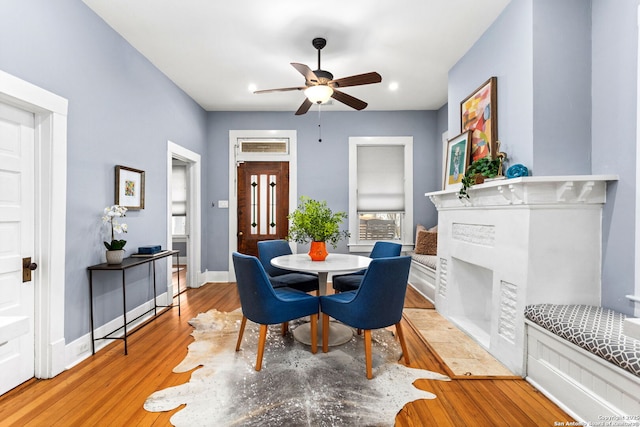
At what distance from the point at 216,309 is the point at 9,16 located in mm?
3118

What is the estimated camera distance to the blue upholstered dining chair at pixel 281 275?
10.5 ft

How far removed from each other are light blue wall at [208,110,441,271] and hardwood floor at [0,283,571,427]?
291 cm

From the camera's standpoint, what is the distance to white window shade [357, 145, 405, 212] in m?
5.38

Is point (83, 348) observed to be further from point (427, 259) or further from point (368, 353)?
point (427, 259)

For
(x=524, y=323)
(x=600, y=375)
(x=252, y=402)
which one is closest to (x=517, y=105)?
(x=524, y=323)

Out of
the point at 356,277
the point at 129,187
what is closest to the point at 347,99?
the point at 356,277

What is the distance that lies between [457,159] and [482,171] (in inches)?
27.4

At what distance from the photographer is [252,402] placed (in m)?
1.93

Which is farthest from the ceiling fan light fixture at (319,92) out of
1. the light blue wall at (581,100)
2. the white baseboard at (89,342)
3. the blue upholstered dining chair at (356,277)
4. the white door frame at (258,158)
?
the white baseboard at (89,342)

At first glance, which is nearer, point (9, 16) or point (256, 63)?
point (9, 16)

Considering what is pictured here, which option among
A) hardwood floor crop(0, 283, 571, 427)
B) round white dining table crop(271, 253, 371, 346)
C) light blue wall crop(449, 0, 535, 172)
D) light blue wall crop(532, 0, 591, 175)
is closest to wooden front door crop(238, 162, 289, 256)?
round white dining table crop(271, 253, 371, 346)

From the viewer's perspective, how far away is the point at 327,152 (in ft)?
17.6

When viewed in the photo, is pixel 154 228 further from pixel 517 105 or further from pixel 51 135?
pixel 517 105

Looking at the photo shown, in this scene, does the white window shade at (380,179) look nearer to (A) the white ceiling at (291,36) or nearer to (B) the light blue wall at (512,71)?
(A) the white ceiling at (291,36)
